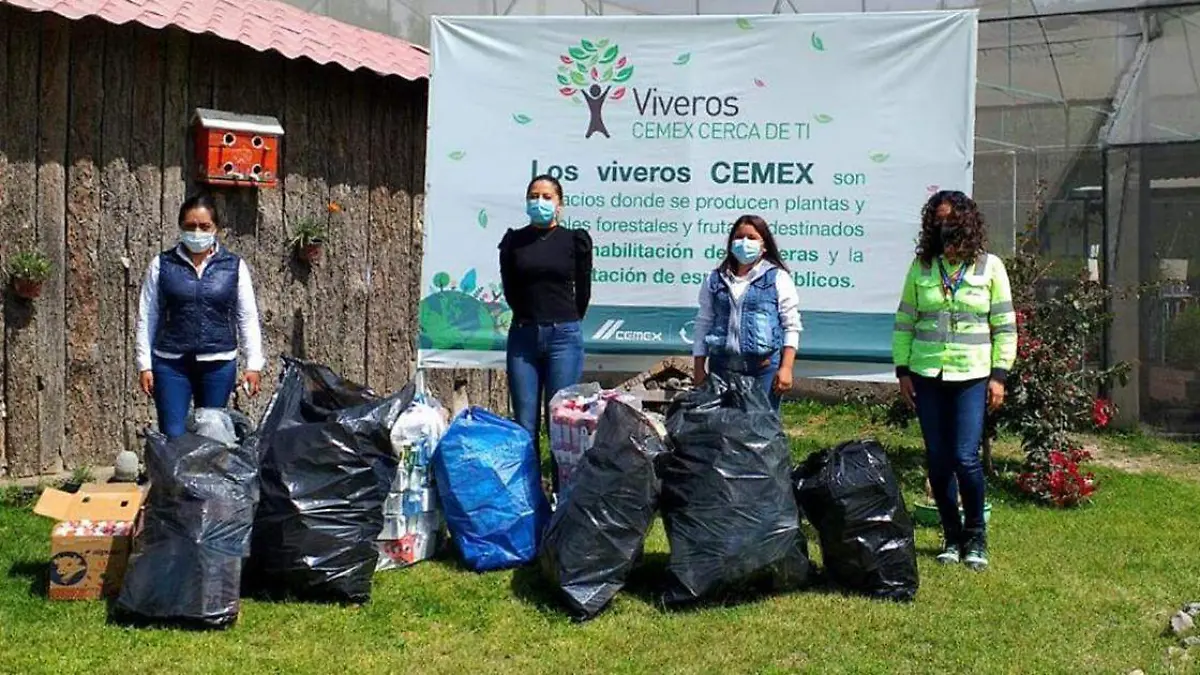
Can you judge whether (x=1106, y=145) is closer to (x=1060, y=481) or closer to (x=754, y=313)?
(x=1060, y=481)

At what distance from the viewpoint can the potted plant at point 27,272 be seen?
5801 mm

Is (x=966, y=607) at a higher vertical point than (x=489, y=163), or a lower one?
lower

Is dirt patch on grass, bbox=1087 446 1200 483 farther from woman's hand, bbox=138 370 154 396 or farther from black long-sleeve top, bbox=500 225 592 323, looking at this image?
woman's hand, bbox=138 370 154 396

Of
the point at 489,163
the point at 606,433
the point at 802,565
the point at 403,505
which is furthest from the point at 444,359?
the point at 802,565

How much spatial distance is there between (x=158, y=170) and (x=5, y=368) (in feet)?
4.28

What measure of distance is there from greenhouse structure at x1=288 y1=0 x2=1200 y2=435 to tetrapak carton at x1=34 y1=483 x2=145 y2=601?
16.5ft

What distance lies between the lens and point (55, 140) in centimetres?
604

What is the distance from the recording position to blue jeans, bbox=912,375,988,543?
5082 millimetres

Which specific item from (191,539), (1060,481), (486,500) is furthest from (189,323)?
(1060,481)

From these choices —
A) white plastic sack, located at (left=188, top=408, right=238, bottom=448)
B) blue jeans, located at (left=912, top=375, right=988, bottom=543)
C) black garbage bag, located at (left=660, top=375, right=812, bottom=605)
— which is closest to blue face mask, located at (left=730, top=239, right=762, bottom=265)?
black garbage bag, located at (left=660, top=375, right=812, bottom=605)

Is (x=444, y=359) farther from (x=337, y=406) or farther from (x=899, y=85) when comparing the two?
(x=899, y=85)

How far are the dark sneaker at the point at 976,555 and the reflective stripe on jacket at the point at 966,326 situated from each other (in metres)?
0.73

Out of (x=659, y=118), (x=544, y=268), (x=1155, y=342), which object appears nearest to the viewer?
(x=544, y=268)

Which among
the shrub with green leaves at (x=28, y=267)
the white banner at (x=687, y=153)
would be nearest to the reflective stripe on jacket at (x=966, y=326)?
the white banner at (x=687, y=153)
